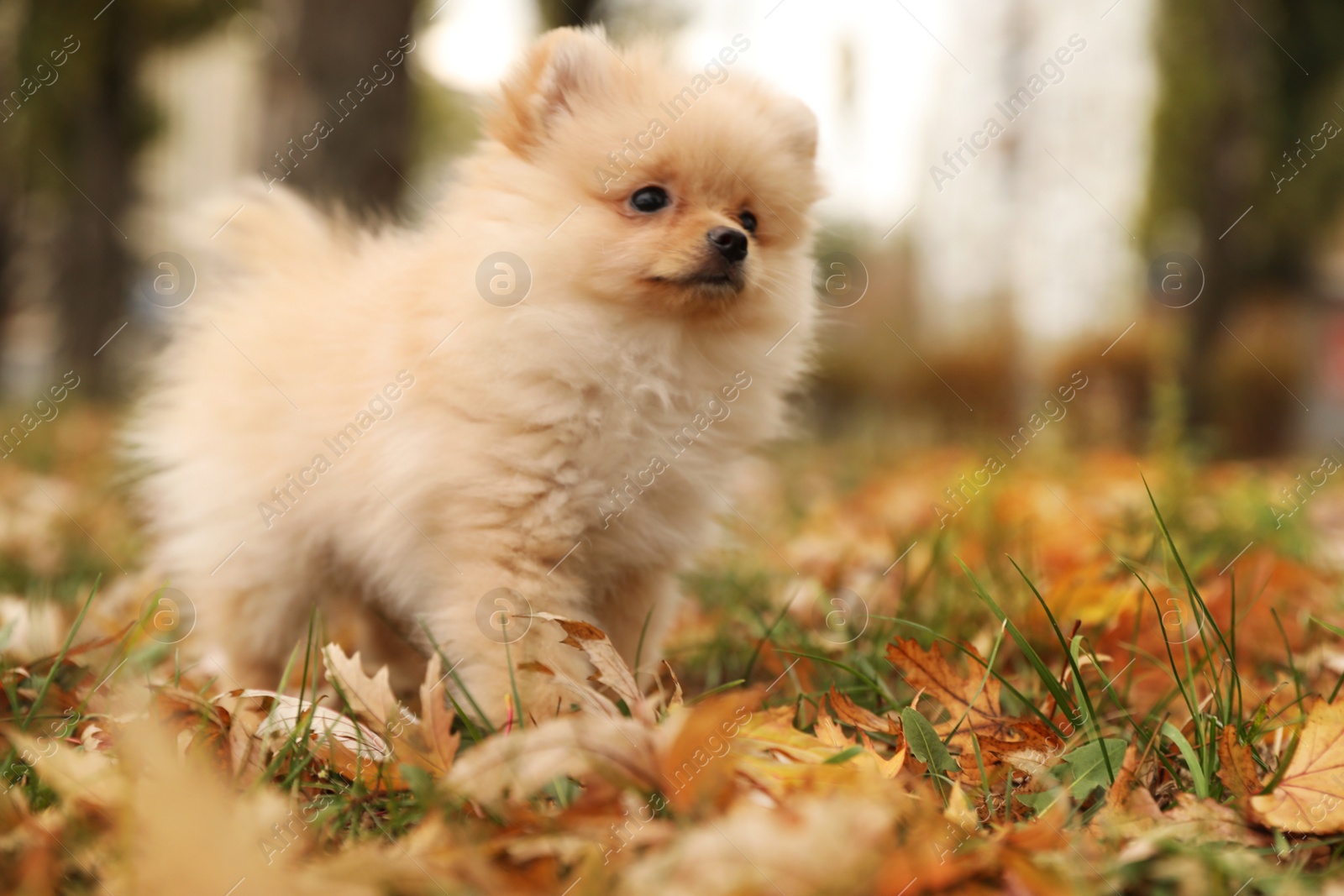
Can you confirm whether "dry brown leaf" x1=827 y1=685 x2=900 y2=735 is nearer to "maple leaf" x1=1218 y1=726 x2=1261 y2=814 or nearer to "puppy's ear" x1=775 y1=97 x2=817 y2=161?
"maple leaf" x1=1218 y1=726 x2=1261 y2=814

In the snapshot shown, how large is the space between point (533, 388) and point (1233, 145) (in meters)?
7.10

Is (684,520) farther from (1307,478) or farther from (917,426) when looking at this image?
(917,426)

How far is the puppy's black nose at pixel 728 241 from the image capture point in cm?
189

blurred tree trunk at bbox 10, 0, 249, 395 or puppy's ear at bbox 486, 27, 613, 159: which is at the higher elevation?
blurred tree trunk at bbox 10, 0, 249, 395

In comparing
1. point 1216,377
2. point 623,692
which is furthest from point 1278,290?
point 623,692

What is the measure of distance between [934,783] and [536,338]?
1.06 meters

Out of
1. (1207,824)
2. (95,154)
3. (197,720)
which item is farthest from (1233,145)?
(95,154)

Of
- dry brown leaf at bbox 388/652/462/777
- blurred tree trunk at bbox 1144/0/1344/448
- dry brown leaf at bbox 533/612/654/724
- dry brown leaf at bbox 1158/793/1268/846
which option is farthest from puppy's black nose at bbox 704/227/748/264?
blurred tree trunk at bbox 1144/0/1344/448

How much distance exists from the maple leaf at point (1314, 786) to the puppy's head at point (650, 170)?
4.01ft

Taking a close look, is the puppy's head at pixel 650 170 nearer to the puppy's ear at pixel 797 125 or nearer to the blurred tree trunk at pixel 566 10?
the puppy's ear at pixel 797 125

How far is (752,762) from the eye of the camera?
1.32 metres

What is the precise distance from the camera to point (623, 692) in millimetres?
1522

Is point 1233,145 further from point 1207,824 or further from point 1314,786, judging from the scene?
point 1207,824

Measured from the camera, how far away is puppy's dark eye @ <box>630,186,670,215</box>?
1954 millimetres
